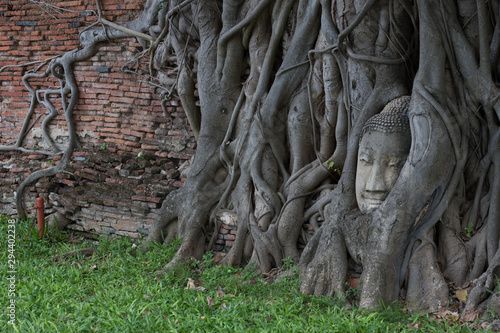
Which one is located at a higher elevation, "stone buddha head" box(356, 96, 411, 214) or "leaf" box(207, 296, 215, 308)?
"stone buddha head" box(356, 96, 411, 214)

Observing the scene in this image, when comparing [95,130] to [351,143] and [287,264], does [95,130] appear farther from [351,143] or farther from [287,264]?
[351,143]

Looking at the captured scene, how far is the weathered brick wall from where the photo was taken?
6.98 m

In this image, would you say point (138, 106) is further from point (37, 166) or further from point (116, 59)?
point (37, 166)

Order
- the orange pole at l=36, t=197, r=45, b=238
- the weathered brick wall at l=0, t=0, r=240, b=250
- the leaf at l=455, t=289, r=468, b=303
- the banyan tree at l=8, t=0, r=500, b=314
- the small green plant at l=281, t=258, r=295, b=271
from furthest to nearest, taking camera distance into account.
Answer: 1. the weathered brick wall at l=0, t=0, r=240, b=250
2. the orange pole at l=36, t=197, r=45, b=238
3. the small green plant at l=281, t=258, r=295, b=271
4. the banyan tree at l=8, t=0, r=500, b=314
5. the leaf at l=455, t=289, r=468, b=303

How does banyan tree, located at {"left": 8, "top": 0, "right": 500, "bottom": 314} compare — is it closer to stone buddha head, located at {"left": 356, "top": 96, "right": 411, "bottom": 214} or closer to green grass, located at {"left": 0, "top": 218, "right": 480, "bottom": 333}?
stone buddha head, located at {"left": 356, "top": 96, "right": 411, "bottom": 214}

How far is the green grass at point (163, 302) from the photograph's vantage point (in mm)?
4086

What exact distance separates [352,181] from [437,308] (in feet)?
4.04

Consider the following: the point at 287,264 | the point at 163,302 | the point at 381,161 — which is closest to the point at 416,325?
the point at 381,161

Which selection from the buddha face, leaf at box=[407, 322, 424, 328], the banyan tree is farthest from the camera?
the buddha face

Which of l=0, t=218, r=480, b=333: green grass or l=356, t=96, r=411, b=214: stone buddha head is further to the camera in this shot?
l=356, t=96, r=411, b=214: stone buddha head

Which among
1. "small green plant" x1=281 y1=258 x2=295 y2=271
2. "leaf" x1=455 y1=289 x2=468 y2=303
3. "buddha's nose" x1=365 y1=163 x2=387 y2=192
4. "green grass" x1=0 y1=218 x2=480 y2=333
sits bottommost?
"green grass" x1=0 y1=218 x2=480 y2=333

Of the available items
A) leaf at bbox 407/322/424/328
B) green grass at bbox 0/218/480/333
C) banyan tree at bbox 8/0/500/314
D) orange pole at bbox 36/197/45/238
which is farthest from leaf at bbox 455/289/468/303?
orange pole at bbox 36/197/45/238

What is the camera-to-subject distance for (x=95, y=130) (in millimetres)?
8086

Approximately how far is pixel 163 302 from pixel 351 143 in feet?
6.78
